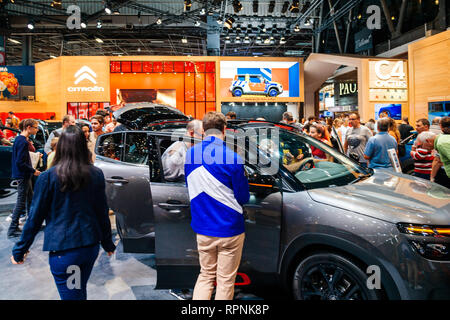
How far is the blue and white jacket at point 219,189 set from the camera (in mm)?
2119

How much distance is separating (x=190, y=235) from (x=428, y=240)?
165 cm

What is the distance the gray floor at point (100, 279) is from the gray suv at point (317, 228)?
42cm

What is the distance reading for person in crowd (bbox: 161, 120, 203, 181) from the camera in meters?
2.90

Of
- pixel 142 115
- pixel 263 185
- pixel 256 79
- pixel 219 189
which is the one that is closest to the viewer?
pixel 219 189

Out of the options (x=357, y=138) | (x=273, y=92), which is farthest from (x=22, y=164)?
(x=273, y=92)

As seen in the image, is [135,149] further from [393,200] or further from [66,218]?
[393,200]

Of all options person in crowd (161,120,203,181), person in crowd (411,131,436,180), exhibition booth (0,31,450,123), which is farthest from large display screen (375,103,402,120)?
person in crowd (161,120,203,181)

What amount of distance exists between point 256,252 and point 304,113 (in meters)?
16.9

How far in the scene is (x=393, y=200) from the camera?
2316 mm

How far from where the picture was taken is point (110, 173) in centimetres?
358

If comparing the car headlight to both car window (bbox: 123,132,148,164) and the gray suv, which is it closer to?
the gray suv

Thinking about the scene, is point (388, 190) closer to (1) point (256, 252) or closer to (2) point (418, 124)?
(1) point (256, 252)

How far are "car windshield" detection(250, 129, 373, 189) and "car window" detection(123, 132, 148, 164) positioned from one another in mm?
1515

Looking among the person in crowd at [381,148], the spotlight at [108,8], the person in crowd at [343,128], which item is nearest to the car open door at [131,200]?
the person in crowd at [381,148]
